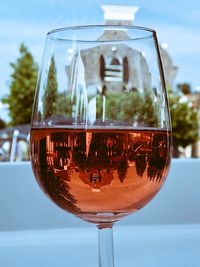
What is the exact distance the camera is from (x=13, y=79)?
24.6ft

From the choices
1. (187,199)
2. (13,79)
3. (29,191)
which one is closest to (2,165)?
(29,191)

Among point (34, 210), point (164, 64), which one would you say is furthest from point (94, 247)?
point (164, 64)

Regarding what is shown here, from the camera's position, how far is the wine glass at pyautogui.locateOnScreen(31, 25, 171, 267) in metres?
0.21

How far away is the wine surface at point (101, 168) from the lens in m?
0.21

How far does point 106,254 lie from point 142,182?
0.03m

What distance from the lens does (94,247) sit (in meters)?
0.31

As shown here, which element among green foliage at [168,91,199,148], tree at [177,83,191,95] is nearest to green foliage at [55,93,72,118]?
green foliage at [168,91,199,148]

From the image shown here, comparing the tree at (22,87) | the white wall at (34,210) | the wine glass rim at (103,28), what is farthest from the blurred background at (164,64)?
the wine glass rim at (103,28)

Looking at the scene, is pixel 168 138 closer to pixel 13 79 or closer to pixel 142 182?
pixel 142 182

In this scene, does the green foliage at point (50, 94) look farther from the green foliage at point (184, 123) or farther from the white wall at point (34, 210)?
the green foliage at point (184, 123)

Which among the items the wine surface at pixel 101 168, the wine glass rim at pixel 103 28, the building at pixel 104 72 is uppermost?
the wine glass rim at pixel 103 28

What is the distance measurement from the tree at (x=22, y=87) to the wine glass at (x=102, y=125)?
707 centimetres

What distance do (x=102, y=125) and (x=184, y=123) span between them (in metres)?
6.73

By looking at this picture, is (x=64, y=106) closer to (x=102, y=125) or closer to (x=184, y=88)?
(x=102, y=125)
